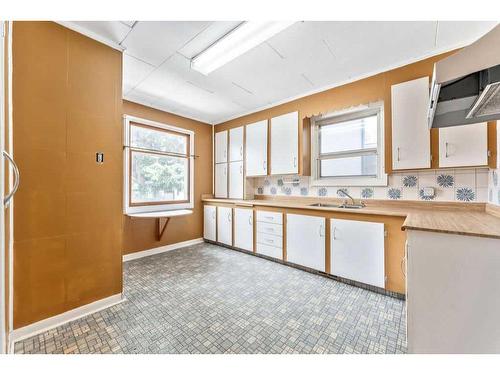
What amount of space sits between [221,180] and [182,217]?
1.01 m

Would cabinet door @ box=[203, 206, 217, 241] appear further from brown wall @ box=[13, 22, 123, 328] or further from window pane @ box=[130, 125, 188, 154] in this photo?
brown wall @ box=[13, 22, 123, 328]

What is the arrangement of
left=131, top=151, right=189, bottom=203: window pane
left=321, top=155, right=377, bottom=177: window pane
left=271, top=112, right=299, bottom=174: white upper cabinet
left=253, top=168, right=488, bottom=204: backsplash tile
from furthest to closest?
left=131, top=151, right=189, bottom=203: window pane
left=271, top=112, right=299, bottom=174: white upper cabinet
left=321, top=155, right=377, bottom=177: window pane
left=253, top=168, right=488, bottom=204: backsplash tile

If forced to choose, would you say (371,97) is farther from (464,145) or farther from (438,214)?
(438,214)

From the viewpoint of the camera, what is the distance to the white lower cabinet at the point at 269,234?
2.98m

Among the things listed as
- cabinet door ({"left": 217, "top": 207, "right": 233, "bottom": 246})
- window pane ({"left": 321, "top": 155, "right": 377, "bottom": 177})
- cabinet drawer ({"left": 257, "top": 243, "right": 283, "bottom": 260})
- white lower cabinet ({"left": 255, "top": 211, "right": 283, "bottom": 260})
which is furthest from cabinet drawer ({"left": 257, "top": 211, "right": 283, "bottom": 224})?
window pane ({"left": 321, "top": 155, "right": 377, "bottom": 177})

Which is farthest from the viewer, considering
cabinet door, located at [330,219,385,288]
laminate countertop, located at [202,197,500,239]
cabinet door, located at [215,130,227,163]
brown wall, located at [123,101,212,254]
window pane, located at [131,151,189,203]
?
cabinet door, located at [215,130,227,163]

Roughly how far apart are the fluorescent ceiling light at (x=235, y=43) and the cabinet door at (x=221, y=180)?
201 cm

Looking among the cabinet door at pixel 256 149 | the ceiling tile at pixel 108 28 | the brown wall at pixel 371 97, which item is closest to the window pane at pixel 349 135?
the brown wall at pixel 371 97

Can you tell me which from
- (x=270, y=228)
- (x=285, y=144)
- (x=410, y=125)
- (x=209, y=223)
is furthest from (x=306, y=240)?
(x=209, y=223)

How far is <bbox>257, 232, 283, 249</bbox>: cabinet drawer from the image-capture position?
2977 millimetres

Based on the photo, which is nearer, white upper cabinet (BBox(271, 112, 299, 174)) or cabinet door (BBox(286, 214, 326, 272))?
cabinet door (BBox(286, 214, 326, 272))

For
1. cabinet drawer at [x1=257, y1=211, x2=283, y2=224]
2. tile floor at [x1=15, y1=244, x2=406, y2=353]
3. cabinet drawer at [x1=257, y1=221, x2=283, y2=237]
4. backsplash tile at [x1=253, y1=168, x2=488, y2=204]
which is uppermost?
backsplash tile at [x1=253, y1=168, x2=488, y2=204]

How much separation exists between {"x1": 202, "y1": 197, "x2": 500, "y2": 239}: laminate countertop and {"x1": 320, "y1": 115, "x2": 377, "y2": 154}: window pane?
2.55ft
